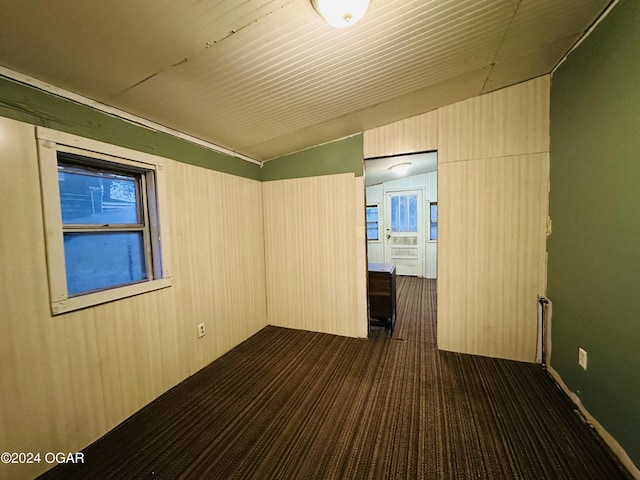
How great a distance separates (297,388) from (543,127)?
310 cm

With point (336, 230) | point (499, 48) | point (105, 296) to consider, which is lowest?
point (105, 296)

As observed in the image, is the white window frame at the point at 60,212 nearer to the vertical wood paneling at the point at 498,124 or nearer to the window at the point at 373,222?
the vertical wood paneling at the point at 498,124

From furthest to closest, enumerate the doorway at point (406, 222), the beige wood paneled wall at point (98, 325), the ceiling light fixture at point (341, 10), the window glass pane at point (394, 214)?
the window glass pane at point (394, 214), the doorway at point (406, 222), the beige wood paneled wall at point (98, 325), the ceiling light fixture at point (341, 10)

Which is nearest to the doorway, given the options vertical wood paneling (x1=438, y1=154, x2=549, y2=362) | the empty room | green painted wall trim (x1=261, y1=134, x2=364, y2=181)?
green painted wall trim (x1=261, y1=134, x2=364, y2=181)

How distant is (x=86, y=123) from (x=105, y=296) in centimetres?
112

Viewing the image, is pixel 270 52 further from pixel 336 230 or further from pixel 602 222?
pixel 602 222

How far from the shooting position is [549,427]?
1570mm

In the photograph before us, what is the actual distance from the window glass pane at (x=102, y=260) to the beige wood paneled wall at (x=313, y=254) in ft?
5.13

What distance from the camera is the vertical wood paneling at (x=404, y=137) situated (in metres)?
2.50

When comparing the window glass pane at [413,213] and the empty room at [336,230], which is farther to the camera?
the window glass pane at [413,213]

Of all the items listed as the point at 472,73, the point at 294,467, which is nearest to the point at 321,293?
the point at 294,467

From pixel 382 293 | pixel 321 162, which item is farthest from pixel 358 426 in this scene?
pixel 321 162

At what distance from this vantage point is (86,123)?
5.05 ft

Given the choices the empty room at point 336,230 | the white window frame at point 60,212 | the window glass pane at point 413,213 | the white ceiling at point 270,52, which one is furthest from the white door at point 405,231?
the white window frame at point 60,212
